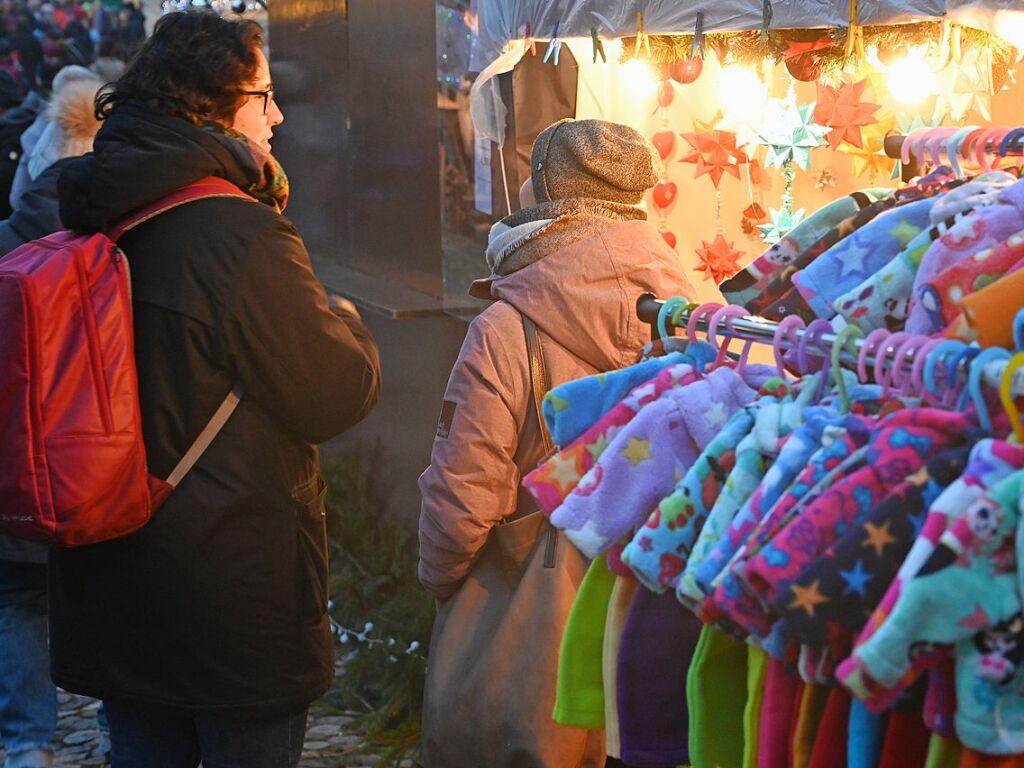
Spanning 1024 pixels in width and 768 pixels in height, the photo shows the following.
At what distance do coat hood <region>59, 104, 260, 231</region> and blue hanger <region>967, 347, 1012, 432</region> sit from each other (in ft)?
5.44

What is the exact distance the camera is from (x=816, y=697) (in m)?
1.53

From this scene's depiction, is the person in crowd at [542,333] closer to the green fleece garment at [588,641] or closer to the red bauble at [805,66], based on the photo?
the green fleece garment at [588,641]

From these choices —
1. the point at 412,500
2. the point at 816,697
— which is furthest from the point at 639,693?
the point at 412,500

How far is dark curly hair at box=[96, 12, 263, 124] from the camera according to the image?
2.62 metres

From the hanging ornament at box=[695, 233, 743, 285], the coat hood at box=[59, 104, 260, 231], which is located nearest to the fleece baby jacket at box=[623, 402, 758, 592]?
the coat hood at box=[59, 104, 260, 231]

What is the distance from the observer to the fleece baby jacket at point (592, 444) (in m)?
1.80

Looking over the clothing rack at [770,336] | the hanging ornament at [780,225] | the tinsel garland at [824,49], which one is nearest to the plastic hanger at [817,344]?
the clothing rack at [770,336]

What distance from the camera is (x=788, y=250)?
192 centimetres

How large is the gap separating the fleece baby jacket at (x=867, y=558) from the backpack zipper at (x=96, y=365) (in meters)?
1.51

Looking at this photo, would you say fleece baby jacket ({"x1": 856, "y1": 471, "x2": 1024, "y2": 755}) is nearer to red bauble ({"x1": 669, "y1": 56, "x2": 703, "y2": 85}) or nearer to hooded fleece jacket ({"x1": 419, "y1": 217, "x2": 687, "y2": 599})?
hooded fleece jacket ({"x1": 419, "y1": 217, "x2": 687, "y2": 599})

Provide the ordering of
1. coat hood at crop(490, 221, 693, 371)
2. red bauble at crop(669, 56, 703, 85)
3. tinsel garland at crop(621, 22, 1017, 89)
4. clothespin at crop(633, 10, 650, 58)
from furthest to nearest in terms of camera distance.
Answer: red bauble at crop(669, 56, 703, 85) < clothespin at crop(633, 10, 650, 58) < tinsel garland at crop(621, 22, 1017, 89) < coat hood at crop(490, 221, 693, 371)

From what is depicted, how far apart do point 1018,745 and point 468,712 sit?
5.95 ft

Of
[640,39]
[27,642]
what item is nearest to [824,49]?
[640,39]

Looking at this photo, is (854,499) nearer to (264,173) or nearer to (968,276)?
(968,276)
